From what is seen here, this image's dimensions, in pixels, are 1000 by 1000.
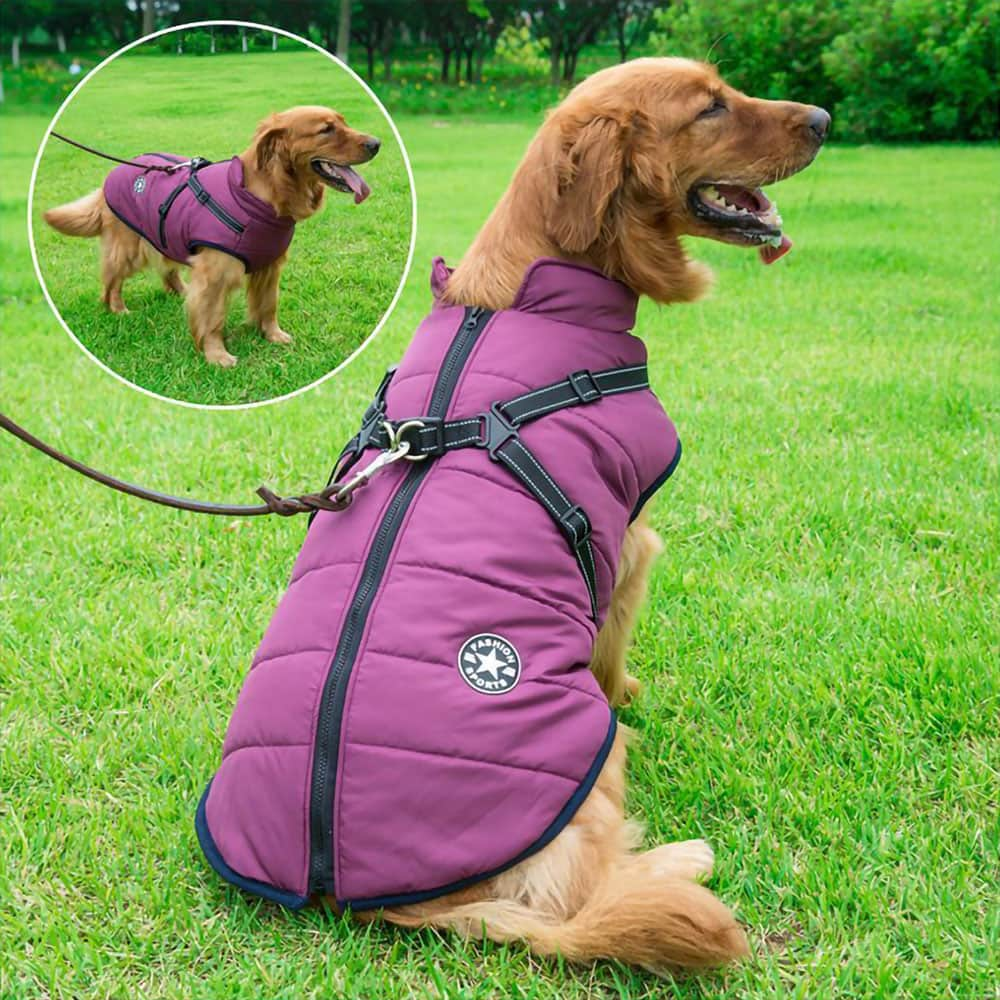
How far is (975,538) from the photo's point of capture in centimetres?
403

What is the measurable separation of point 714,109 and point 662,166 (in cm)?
27

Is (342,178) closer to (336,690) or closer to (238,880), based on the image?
(336,690)

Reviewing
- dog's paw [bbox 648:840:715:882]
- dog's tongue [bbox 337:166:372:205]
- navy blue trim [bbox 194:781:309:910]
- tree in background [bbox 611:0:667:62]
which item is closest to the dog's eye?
dog's tongue [bbox 337:166:372:205]

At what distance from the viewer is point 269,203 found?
249 centimetres

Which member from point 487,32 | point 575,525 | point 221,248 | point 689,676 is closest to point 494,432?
point 575,525

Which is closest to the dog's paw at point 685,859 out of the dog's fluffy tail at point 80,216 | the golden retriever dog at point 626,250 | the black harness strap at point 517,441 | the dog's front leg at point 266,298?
the golden retriever dog at point 626,250

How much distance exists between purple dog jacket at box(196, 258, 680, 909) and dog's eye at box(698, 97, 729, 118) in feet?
2.04

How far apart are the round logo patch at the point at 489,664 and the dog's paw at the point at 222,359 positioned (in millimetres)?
960

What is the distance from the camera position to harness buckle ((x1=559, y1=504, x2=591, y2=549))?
2393 mm

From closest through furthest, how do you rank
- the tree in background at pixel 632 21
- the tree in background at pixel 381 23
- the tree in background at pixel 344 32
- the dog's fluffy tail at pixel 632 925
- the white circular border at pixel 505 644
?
the dog's fluffy tail at pixel 632 925 → the white circular border at pixel 505 644 → the tree in background at pixel 344 32 → the tree in background at pixel 381 23 → the tree in background at pixel 632 21

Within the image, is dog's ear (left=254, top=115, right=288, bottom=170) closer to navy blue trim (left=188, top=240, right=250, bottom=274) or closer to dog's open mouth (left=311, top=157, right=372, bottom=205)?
dog's open mouth (left=311, top=157, right=372, bottom=205)

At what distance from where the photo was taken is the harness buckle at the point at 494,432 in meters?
2.39

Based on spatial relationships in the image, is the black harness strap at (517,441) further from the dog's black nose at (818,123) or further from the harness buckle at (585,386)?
the dog's black nose at (818,123)

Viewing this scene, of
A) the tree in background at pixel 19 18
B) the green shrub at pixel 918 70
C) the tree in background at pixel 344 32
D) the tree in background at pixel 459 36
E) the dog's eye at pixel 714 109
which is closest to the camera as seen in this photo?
the dog's eye at pixel 714 109
